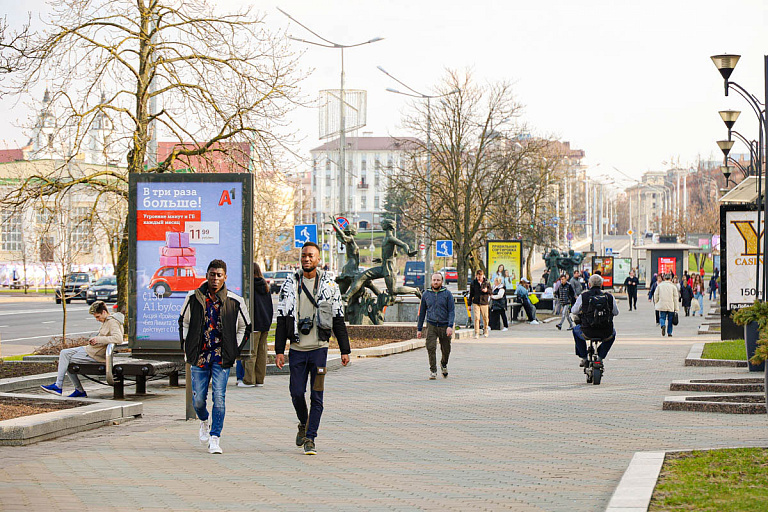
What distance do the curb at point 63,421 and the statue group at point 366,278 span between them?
13.1m

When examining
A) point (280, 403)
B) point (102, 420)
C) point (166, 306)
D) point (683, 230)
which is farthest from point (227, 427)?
point (683, 230)

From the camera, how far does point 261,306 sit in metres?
15.4

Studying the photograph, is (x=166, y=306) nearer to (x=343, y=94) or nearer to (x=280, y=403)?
(x=280, y=403)

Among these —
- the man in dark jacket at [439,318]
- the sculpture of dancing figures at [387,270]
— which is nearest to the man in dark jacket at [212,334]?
the man in dark jacket at [439,318]

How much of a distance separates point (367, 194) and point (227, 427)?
574 feet

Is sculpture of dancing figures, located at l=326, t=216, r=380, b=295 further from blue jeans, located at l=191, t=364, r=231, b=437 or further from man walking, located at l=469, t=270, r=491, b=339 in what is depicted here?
blue jeans, located at l=191, t=364, r=231, b=437

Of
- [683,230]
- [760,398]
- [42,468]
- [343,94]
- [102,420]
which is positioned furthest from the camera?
[683,230]

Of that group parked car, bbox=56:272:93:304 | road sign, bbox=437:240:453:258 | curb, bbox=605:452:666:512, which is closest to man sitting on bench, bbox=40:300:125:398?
curb, bbox=605:452:666:512

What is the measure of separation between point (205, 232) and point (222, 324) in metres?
4.22

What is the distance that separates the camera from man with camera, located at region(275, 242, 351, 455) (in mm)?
9516

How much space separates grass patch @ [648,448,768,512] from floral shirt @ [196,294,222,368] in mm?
4056

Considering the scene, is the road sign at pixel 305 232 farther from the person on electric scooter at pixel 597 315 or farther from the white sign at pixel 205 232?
the white sign at pixel 205 232

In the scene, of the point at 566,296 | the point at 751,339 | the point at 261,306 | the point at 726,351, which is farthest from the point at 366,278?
the point at 751,339

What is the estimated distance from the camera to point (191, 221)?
13.7m
